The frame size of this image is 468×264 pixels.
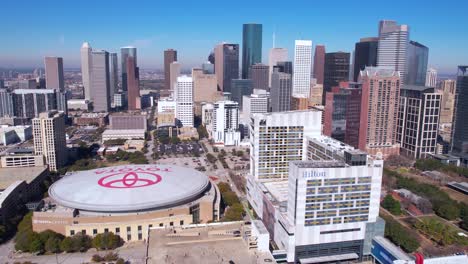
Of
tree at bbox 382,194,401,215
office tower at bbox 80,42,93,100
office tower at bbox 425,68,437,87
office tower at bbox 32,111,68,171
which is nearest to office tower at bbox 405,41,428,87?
office tower at bbox 425,68,437,87

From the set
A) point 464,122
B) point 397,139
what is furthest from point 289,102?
point 464,122

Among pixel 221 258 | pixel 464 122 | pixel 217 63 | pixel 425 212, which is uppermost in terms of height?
pixel 217 63

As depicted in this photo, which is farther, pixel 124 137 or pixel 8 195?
pixel 124 137

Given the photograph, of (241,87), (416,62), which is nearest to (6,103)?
(241,87)

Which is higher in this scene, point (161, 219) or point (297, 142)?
point (297, 142)

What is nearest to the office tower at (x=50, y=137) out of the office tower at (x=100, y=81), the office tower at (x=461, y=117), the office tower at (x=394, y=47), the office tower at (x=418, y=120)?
the office tower at (x=100, y=81)

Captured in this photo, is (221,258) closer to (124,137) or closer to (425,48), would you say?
(124,137)

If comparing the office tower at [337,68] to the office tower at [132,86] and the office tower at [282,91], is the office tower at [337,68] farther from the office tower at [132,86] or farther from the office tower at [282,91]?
the office tower at [132,86]
